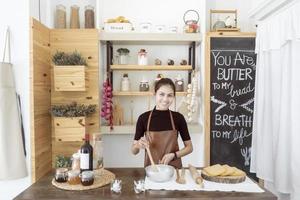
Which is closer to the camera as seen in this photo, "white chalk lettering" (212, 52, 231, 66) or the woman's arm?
the woman's arm

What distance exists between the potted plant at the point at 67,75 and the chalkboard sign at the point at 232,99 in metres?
1.29

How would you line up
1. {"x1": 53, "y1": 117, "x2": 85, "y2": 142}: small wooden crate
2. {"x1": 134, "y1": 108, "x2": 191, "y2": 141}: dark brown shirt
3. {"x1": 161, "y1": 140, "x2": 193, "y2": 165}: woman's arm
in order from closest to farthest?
{"x1": 161, "y1": 140, "x2": 193, "y2": 165}: woman's arm < {"x1": 134, "y1": 108, "x2": 191, "y2": 141}: dark brown shirt < {"x1": 53, "y1": 117, "x2": 85, "y2": 142}: small wooden crate

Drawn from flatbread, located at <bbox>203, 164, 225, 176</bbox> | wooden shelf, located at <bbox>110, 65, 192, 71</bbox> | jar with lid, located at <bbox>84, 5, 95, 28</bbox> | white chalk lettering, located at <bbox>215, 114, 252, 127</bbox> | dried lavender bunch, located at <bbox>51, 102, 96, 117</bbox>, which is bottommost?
flatbread, located at <bbox>203, 164, 225, 176</bbox>

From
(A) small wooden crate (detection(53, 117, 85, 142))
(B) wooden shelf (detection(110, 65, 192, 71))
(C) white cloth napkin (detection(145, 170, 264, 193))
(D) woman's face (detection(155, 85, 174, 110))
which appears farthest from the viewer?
(B) wooden shelf (detection(110, 65, 192, 71))

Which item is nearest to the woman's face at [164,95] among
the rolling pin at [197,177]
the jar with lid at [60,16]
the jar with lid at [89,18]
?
the rolling pin at [197,177]

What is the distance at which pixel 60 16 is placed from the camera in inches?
123

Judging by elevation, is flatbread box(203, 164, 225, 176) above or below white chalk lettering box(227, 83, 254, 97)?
below

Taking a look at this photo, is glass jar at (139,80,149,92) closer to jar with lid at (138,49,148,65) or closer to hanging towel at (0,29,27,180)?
jar with lid at (138,49,148,65)

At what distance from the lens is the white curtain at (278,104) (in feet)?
7.19

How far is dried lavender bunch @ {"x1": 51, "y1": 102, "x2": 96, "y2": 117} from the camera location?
9.09 ft

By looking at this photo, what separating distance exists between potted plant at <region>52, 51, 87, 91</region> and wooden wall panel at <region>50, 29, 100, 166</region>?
0.21 meters

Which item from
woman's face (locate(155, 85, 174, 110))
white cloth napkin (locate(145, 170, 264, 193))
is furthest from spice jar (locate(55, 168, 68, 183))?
woman's face (locate(155, 85, 174, 110))

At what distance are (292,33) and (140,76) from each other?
1648 mm

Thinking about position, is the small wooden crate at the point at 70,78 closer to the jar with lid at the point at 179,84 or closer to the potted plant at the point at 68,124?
the potted plant at the point at 68,124
